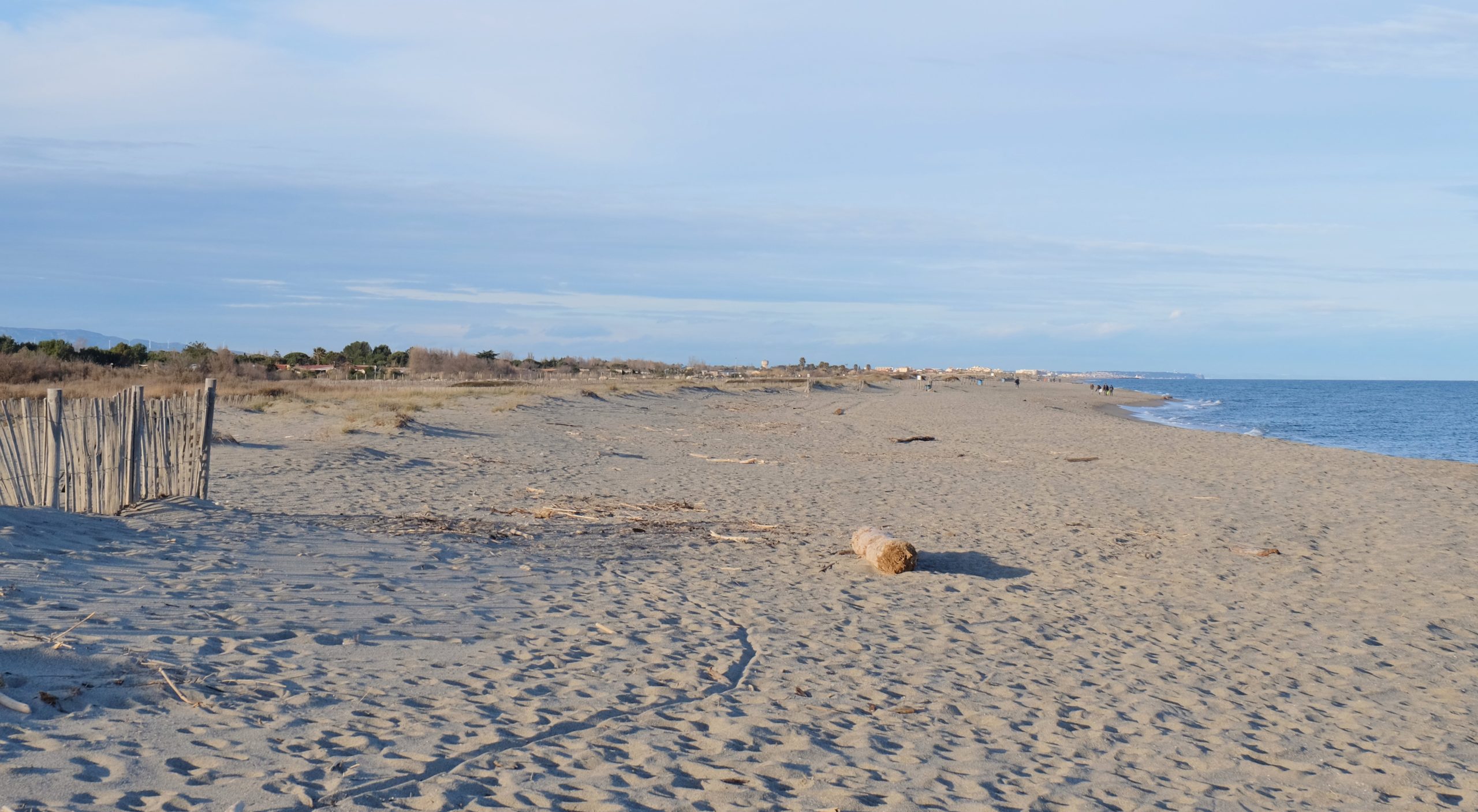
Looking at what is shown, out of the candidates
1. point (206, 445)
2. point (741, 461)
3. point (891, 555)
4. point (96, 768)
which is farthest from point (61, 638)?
point (741, 461)

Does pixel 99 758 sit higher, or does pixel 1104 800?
pixel 99 758

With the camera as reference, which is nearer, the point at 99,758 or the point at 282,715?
the point at 99,758

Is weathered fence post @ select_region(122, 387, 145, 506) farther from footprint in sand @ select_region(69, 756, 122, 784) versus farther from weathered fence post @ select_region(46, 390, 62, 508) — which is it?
footprint in sand @ select_region(69, 756, 122, 784)

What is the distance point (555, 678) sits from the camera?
560cm

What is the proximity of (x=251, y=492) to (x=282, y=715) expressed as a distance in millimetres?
8424

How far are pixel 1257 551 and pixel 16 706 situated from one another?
37.8 feet

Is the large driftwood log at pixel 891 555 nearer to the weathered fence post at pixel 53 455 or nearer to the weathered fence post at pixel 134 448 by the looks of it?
the weathered fence post at pixel 134 448

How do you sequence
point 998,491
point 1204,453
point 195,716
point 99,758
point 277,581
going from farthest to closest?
1. point 1204,453
2. point 998,491
3. point 277,581
4. point 195,716
5. point 99,758

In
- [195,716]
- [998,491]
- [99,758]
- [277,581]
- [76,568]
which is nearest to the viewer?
[99,758]

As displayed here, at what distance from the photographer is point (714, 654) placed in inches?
255

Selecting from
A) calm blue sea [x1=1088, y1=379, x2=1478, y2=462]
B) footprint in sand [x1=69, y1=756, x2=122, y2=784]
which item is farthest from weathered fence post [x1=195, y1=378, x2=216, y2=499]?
calm blue sea [x1=1088, y1=379, x2=1478, y2=462]

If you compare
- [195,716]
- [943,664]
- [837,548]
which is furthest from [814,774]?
[837,548]

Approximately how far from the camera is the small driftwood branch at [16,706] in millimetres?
4094

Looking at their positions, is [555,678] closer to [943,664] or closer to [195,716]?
[195,716]
